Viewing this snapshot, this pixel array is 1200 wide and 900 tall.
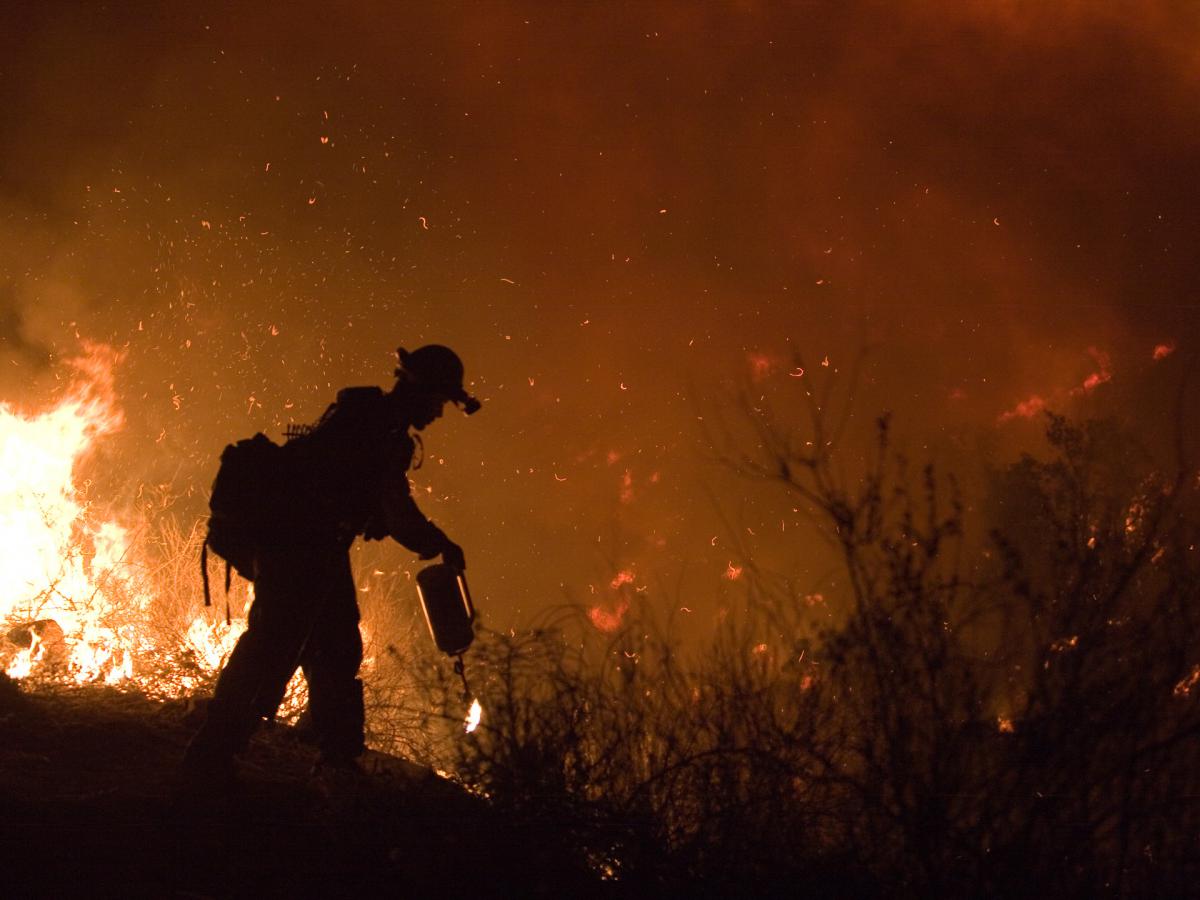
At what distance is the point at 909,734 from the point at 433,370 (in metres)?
2.18

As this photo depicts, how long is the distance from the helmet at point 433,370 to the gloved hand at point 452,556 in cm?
55

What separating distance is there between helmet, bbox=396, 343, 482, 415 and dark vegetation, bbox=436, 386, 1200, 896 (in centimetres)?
101

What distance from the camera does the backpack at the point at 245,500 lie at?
3441mm

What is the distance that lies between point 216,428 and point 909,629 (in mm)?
15873

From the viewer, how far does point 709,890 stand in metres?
3.01

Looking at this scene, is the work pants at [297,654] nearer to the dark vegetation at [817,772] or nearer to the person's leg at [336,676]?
the person's leg at [336,676]

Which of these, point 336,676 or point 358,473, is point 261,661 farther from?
point 358,473

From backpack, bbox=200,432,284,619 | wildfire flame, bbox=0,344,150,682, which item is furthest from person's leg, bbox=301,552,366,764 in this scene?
wildfire flame, bbox=0,344,150,682

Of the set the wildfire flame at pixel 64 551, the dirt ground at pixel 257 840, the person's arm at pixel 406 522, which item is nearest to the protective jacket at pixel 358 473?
the person's arm at pixel 406 522

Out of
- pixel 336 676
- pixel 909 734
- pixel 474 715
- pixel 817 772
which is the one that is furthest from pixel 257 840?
pixel 909 734

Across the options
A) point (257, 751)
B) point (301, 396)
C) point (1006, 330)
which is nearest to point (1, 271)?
point (301, 396)

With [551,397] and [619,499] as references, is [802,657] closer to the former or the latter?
[551,397]

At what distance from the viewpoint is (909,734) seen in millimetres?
3309

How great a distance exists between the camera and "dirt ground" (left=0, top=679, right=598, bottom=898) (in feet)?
9.16
